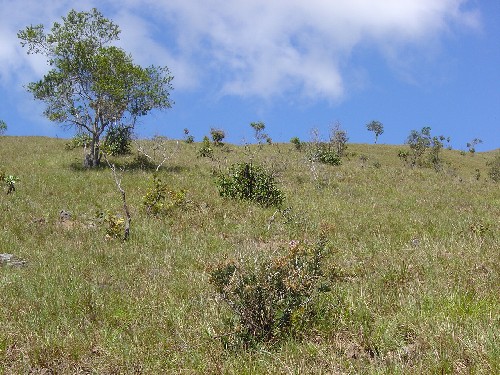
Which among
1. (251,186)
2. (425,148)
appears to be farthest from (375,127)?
(251,186)

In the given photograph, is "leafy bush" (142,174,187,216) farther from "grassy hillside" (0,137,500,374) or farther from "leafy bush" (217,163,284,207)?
"leafy bush" (217,163,284,207)

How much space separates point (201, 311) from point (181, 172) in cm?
1770

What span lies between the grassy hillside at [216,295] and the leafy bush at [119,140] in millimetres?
14499

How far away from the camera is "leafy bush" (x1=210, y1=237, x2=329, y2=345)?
461 centimetres

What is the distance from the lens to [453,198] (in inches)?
677

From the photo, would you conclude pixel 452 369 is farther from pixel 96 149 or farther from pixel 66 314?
pixel 96 149

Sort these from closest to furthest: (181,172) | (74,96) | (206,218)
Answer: (206,218) → (181,172) → (74,96)

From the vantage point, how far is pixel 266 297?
475 centimetres

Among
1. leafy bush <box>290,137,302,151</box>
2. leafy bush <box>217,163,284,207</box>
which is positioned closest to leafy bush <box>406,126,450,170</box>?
leafy bush <box>290,137,302,151</box>

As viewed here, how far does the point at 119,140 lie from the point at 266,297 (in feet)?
86.3

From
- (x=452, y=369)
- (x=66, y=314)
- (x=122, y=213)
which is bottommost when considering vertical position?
(x=66, y=314)

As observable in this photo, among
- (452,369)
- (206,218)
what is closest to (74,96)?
(206,218)

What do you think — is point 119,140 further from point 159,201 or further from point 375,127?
point 375,127

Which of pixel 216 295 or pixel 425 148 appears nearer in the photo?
pixel 216 295
